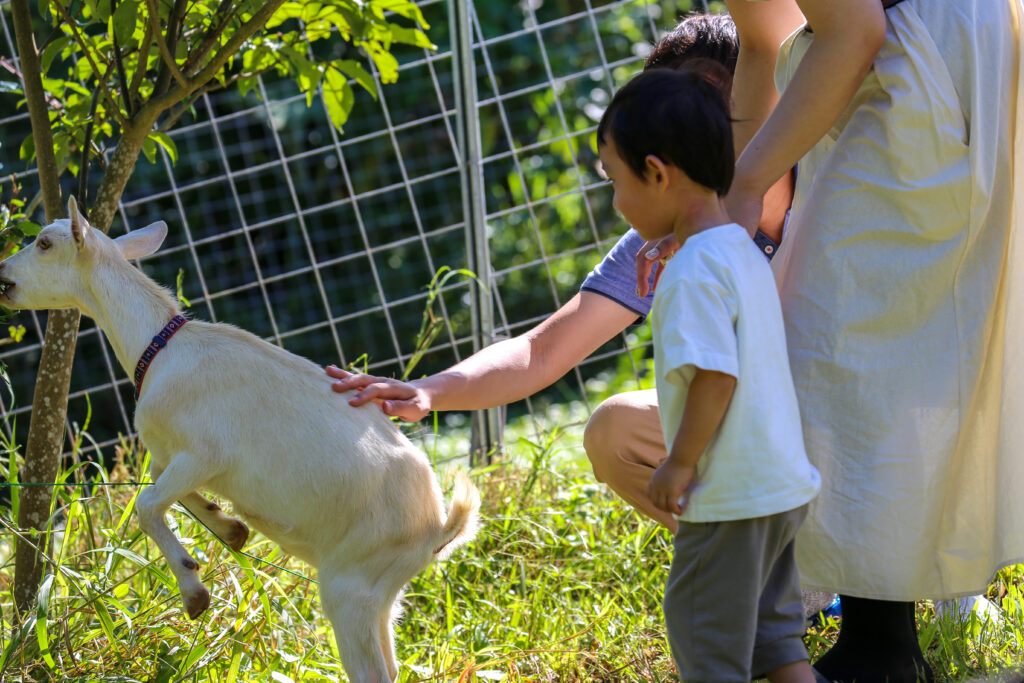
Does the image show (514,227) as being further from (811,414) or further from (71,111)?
(811,414)

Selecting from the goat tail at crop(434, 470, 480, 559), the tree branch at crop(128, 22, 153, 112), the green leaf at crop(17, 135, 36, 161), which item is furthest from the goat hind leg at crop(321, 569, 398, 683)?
the green leaf at crop(17, 135, 36, 161)

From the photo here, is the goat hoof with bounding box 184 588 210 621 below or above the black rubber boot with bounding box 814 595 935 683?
above

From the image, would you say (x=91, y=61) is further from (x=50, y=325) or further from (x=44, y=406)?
(x=44, y=406)

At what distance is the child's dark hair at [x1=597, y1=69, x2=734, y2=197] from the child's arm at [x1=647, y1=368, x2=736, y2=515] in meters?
0.37

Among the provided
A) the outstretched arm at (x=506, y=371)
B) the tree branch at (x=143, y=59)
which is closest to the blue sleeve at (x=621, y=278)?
the outstretched arm at (x=506, y=371)

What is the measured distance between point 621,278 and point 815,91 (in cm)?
97

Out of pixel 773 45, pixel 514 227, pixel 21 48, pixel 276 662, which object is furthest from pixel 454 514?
pixel 514 227

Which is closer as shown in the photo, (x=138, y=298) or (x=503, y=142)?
(x=138, y=298)

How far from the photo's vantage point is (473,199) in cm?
432

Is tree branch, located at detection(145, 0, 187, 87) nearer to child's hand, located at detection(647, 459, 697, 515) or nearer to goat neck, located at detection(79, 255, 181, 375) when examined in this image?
goat neck, located at detection(79, 255, 181, 375)

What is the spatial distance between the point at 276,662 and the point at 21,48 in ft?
5.40

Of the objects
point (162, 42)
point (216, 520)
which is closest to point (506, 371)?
point (216, 520)

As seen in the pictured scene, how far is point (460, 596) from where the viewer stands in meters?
3.38

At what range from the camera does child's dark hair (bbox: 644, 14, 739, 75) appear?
2895 mm
